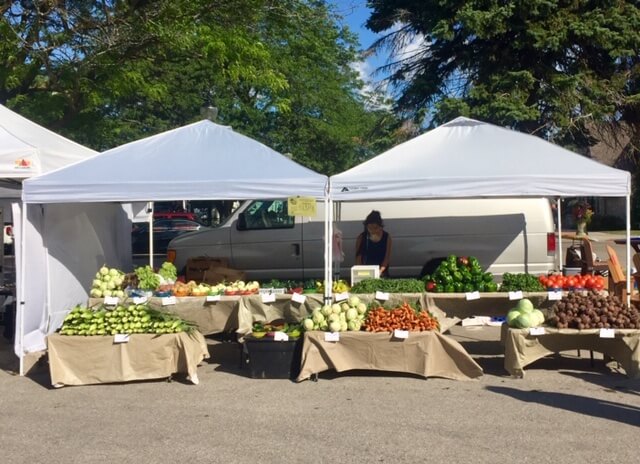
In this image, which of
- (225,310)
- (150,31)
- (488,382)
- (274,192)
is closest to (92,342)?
(225,310)

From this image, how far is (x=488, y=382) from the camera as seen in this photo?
7727 mm

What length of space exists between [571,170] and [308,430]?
4.31 m

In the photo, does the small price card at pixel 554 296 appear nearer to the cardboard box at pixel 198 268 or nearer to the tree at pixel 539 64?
the cardboard box at pixel 198 268

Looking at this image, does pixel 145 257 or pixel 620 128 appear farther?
pixel 145 257

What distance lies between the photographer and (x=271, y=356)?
7.96 meters

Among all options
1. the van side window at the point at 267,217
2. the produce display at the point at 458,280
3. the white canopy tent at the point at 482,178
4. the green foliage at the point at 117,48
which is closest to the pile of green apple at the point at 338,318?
the white canopy tent at the point at 482,178

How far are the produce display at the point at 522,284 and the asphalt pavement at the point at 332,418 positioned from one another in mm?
887

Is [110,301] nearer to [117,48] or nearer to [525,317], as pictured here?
[525,317]

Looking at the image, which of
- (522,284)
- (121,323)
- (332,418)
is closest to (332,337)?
(332,418)

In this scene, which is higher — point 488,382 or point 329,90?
point 329,90

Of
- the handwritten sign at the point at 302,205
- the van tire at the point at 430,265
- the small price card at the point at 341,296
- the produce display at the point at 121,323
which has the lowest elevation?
the produce display at the point at 121,323

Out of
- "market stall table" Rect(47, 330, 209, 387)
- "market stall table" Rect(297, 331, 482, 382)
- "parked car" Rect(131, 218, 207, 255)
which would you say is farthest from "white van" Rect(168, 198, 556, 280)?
"parked car" Rect(131, 218, 207, 255)

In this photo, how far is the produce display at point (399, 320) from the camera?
784 cm

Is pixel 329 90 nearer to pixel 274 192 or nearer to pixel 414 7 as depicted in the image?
pixel 414 7
